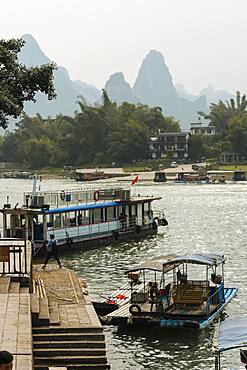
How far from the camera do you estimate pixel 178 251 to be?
4100cm

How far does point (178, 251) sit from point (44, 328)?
24995 millimetres

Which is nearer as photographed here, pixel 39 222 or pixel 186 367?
pixel 186 367

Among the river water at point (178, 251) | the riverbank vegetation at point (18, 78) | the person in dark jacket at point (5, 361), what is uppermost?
the riverbank vegetation at point (18, 78)

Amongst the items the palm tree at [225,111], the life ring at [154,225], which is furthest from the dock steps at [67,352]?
the palm tree at [225,111]

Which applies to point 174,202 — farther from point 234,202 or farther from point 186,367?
point 186,367

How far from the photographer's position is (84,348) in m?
16.1

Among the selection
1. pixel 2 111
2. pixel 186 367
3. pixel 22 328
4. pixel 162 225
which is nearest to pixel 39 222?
pixel 162 225

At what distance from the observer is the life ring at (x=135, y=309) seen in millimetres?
21644

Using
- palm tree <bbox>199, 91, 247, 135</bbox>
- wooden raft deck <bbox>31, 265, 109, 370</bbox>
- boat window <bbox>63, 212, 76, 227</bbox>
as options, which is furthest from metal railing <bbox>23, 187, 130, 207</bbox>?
palm tree <bbox>199, 91, 247, 135</bbox>

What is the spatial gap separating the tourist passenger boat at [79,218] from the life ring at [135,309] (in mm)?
15480

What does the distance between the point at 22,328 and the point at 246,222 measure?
44.1 meters

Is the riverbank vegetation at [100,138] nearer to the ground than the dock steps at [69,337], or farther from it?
farther from it

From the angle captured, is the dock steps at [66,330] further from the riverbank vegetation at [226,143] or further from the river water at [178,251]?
the riverbank vegetation at [226,143]

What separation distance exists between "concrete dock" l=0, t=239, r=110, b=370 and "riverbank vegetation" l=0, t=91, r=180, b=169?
121239 millimetres
